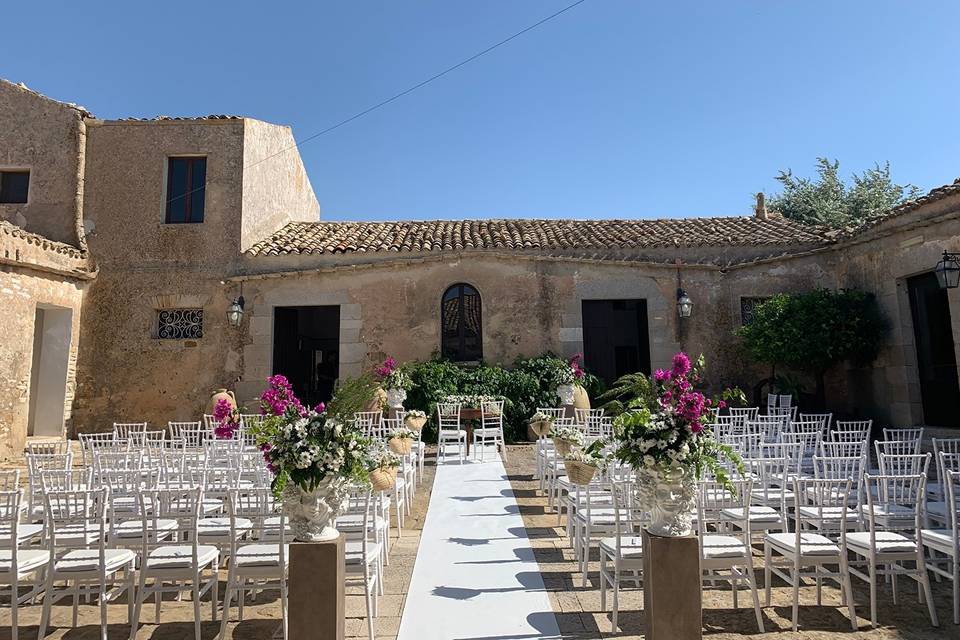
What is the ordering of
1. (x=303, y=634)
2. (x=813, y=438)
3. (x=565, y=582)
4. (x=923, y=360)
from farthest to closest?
1. (x=923, y=360)
2. (x=813, y=438)
3. (x=565, y=582)
4. (x=303, y=634)

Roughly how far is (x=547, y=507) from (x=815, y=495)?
2.66 m

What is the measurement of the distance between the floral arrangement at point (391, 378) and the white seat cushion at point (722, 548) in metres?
7.89

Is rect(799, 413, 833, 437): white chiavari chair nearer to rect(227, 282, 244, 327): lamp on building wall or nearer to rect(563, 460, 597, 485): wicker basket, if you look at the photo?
rect(563, 460, 597, 485): wicker basket

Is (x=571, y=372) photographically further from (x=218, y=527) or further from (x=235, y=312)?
(x=218, y=527)

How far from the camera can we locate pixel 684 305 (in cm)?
1223

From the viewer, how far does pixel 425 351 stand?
1252 centimetres

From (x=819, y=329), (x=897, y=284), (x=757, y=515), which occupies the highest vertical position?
(x=897, y=284)

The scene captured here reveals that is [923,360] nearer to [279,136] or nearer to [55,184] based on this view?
[279,136]

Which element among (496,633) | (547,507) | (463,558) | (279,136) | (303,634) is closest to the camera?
(303,634)

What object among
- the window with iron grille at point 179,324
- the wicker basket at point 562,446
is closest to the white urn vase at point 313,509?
the wicker basket at point 562,446

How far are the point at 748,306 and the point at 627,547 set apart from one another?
10.5 meters

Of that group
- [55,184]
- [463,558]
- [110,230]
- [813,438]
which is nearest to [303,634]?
[463,558]

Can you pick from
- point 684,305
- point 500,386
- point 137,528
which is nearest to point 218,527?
point 137,528

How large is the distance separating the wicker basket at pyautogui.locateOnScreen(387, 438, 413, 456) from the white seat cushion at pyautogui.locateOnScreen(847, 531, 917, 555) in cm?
453
